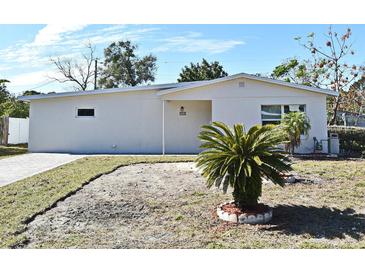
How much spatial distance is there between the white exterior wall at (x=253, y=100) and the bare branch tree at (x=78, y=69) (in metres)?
25.6

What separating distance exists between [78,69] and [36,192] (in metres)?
33.4

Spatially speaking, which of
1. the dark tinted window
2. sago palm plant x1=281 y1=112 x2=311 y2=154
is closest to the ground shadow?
sago palm plant x1=281 y1=112 x2=311 y2=154

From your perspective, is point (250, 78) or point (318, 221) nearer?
point (318, 221)

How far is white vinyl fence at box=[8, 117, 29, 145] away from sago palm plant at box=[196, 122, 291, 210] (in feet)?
62.6

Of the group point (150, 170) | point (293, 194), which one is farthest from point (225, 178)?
point (150, 170)

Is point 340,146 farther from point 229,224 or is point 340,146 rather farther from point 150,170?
point 229,224

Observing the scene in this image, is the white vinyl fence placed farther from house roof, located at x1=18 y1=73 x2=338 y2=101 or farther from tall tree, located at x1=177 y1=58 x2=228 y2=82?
tall tree, located at x1=177 y1=58 x2=228 y2=82

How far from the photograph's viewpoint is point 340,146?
14391mm

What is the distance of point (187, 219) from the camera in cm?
511

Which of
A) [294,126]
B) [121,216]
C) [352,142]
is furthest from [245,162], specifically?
[352,142]

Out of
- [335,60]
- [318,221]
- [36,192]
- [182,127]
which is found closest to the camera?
[318,221]

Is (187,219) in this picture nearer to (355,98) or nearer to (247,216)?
(247,216)

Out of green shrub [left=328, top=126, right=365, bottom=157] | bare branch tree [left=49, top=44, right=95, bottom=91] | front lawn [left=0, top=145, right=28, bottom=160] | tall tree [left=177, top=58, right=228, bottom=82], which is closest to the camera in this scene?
green shrub [left=328, top=126, right=365, bottom=157]

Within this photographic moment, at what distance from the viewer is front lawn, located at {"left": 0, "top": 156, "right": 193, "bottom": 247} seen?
15.2 ft
